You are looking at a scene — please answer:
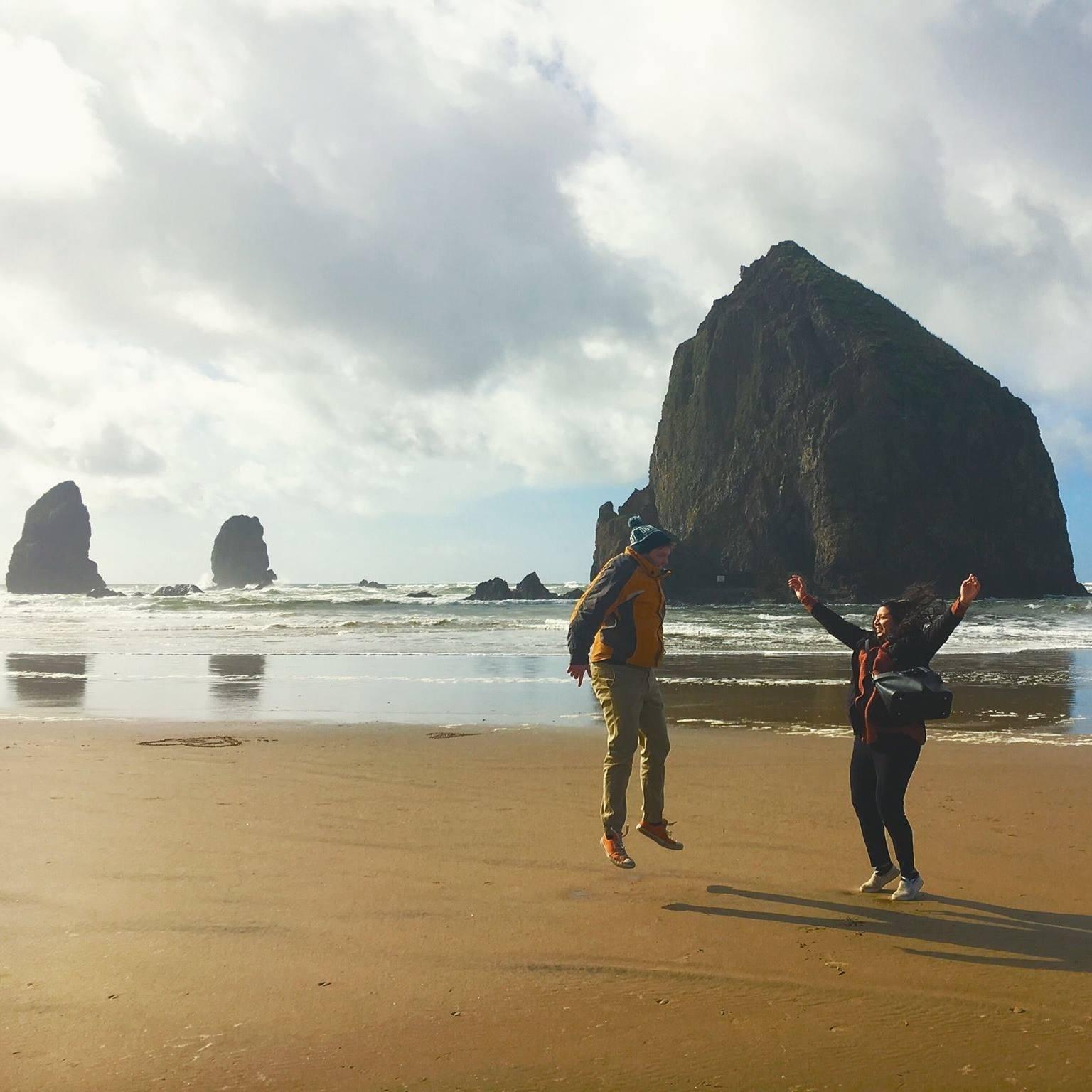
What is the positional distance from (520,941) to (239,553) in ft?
441

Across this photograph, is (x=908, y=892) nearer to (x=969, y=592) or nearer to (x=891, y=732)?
(x=891, y=732)

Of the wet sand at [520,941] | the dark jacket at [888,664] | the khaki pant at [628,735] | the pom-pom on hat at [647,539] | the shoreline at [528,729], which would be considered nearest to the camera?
the wet sand at [520,941]

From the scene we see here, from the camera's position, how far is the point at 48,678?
1483 cm

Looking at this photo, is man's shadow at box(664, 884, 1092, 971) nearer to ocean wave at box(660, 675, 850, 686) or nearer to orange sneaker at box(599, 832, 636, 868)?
orange sneaker at box(599, 832, 636, 868)

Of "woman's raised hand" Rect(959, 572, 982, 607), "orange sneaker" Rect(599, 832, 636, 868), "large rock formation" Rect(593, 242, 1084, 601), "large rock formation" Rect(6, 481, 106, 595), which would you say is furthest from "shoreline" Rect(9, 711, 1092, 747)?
"large rock formation" Rect(6, 481, 106, 595)

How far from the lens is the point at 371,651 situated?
70.0 ft

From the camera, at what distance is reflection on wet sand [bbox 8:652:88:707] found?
478 inches

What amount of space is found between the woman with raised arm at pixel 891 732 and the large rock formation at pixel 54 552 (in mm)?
127542

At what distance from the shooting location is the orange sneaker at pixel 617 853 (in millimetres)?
4574

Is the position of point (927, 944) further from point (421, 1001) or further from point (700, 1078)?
point (421, 1001)

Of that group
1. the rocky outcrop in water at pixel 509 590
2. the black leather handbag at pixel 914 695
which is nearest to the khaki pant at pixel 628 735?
the black leather handbag at pixel 914 695

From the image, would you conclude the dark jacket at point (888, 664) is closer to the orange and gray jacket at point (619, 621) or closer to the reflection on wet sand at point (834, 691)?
the orange and gray jacket at point (619, 621)

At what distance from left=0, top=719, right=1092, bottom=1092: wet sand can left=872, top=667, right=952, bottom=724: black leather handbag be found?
0.94m

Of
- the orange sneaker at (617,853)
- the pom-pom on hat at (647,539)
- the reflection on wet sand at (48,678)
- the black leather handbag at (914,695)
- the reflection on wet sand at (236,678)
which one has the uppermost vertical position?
the pom-pom on hat at (647,539)
